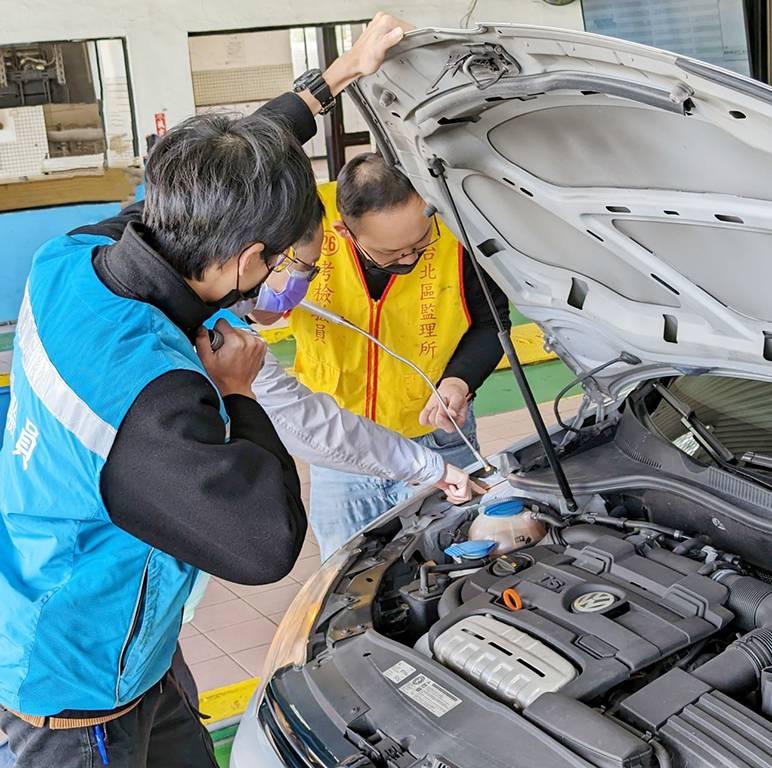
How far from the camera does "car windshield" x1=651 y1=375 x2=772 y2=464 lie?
2.41m

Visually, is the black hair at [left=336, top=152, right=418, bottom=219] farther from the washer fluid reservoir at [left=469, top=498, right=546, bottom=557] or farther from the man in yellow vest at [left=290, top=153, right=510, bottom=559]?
the washer fluid reservoir at [left=469, top=498, right=546, bottom=557]

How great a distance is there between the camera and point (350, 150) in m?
8.78

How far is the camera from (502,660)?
1887 millimetres

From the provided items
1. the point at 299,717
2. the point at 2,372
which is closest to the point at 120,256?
the point at 299,717

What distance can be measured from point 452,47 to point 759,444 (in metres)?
1.12

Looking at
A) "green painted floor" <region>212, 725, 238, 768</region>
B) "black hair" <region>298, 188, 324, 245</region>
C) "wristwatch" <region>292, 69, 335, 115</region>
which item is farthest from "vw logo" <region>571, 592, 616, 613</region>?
"green painted floor" <region>212, 725, 238, 768</region>

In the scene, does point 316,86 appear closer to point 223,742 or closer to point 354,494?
point 354,494

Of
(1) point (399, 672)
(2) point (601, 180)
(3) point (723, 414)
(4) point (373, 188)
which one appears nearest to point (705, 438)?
(3) point (723, 414)

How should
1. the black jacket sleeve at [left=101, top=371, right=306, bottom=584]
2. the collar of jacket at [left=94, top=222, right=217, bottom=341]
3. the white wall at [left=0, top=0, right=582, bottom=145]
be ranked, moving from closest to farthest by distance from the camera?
the black jacket sleeve at [left=101, top=371, right=306, bottom=584]
the collar of jacket at [left=94, top=222, right=217, bottom=341]
the white wall at [left=0, top=0, right=582, bottom=145]

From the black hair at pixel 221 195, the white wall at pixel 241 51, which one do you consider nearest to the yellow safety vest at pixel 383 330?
the black hair at pixel 221 195

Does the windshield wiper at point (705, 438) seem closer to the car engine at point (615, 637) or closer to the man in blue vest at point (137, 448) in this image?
the car engine at point (615, 637)

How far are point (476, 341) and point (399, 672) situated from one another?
147 centimetres

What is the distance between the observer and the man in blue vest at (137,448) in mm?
1636

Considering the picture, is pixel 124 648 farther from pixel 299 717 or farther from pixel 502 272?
pixel 502 272
